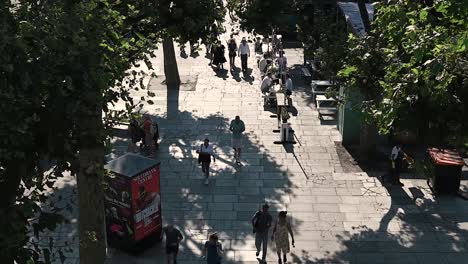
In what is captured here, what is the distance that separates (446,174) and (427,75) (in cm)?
653

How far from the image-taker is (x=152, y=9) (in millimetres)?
17188

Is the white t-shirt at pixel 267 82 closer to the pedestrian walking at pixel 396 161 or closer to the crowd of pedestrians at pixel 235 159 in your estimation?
the crowd of pedestrians at pixel 235 159

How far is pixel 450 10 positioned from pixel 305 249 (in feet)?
21.1

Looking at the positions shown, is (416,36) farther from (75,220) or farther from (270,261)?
(75,220)

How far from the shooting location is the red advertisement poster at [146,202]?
42.7 ft

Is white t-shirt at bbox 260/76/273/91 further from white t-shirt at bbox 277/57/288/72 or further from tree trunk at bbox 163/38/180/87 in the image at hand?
tree trunk at bbox 163/38/180/87

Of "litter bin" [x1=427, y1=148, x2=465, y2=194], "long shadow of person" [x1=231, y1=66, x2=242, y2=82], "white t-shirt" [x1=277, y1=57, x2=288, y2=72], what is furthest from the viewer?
"long shadow of person" [x1=231, y1=66, x2=242, y2=82]

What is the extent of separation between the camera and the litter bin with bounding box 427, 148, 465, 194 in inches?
611

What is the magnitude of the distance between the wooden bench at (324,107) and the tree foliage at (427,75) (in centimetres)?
838

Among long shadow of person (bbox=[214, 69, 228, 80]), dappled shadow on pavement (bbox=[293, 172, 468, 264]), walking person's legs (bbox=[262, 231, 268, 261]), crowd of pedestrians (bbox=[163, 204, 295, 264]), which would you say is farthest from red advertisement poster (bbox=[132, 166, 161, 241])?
long shadow of person (bbox=[214, 69, 228, 80])

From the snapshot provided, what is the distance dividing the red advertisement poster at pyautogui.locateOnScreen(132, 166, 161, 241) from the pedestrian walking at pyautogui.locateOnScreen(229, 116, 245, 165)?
4061mm

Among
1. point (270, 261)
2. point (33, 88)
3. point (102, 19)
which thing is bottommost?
point (270, 261)

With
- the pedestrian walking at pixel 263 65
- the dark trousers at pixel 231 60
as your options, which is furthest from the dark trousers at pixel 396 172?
the dark trousers at pixel 231 60

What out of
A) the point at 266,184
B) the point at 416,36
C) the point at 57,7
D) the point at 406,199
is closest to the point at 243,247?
the point at 266,184
